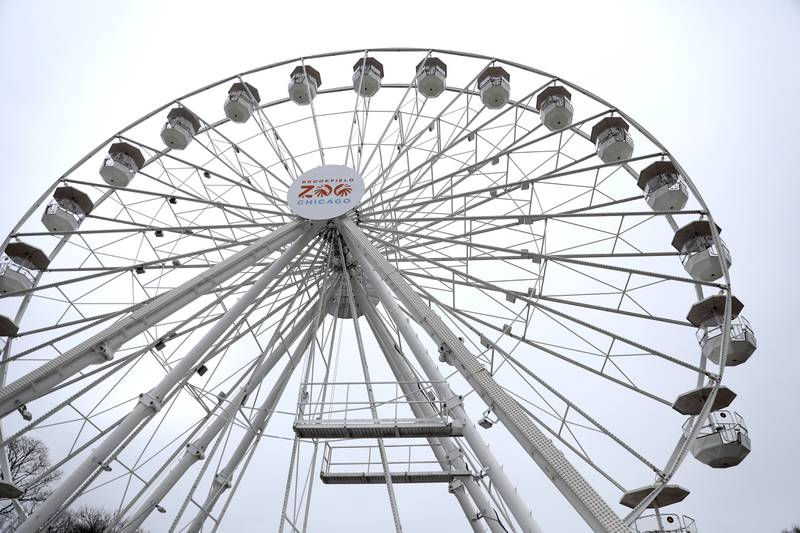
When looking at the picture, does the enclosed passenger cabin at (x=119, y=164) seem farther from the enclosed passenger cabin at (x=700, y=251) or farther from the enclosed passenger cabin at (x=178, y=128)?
the enclosed passenger cabin at (x=700, y=251)

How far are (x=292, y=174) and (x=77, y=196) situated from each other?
5.52 m

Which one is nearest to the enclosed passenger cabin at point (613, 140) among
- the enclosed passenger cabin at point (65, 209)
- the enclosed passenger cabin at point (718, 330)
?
the enclosed passenger cabin at point (718, 330)

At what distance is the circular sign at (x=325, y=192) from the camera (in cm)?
1389

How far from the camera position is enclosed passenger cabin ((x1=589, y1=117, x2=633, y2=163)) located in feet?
48.1

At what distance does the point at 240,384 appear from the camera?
47.2 ft

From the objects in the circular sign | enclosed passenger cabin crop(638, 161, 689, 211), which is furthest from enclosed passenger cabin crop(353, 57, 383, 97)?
enclosed passenger cabin crop(638, 161, 689, 211)

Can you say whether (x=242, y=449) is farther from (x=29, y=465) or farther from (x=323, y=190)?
(x=29, y=465)

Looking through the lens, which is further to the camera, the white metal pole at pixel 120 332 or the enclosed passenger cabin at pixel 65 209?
the enclosed passenger cabin at pixel 65 209

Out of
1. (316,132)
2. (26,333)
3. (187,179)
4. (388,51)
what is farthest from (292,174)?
(26,333)

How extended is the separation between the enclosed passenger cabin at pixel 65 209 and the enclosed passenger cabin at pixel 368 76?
8.01 meters

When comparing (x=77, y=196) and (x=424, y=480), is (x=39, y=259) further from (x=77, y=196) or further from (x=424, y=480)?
(x=424, y=480)

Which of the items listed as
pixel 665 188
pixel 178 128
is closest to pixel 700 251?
pixel 665 188

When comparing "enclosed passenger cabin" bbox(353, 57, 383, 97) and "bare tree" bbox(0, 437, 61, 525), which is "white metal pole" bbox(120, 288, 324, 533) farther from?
"bare tree" bbox(0, 437, 61, 525)

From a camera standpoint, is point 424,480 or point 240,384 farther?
point 240,384
